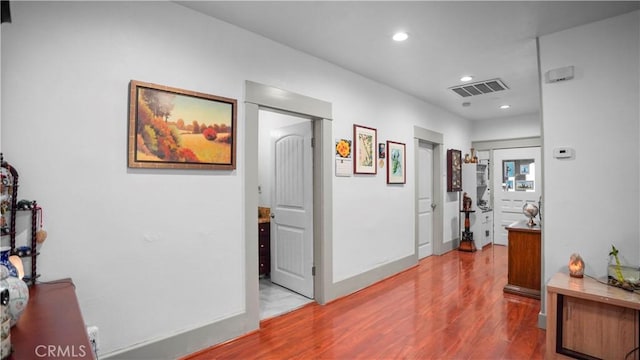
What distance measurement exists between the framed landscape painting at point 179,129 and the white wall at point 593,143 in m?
2.80

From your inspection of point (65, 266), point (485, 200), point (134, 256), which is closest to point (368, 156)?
point (134, 256)

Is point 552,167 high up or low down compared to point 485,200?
up

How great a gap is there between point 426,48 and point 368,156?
4.51ft

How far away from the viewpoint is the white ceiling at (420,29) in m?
2.33

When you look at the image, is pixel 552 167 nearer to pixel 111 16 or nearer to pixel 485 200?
pixel 111 16

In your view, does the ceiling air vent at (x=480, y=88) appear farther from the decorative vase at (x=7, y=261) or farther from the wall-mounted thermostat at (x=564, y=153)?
the decorative vase at (x=7, y=261)

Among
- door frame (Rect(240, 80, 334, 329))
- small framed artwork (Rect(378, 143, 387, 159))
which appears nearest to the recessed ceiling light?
door frame (Rect(240, 80, 334, 329))

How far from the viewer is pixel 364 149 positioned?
3846 millimetres

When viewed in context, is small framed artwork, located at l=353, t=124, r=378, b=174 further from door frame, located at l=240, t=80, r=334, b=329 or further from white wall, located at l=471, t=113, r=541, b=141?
white wall, located at l=471, t=113, r=541, b=141

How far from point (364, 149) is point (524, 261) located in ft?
7.38

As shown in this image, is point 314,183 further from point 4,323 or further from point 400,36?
point 4,323

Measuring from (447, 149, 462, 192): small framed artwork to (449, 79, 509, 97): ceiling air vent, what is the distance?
54.1 inches

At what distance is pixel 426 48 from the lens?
3.08 metres

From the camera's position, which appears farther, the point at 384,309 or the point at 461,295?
the point at 461,295
